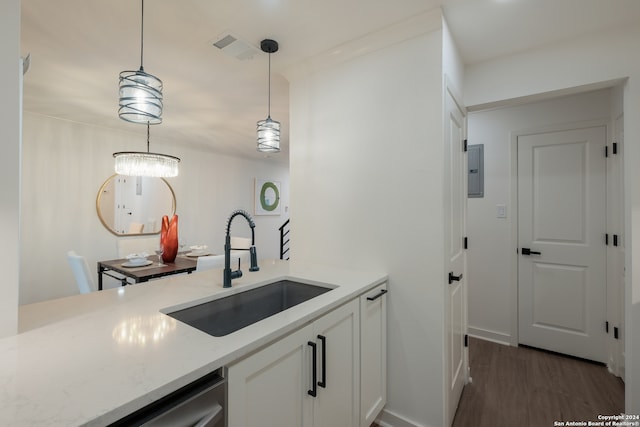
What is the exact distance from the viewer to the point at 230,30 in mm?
1705

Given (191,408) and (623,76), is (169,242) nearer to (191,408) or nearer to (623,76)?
(191,408)

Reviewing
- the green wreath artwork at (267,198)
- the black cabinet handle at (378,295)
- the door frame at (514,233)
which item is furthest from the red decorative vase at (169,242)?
the door frame at (514,233)

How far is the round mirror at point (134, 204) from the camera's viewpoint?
3814 mm

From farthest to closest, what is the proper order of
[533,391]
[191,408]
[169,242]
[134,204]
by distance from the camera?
[134,204], [169,242], [533,391], [191,408]

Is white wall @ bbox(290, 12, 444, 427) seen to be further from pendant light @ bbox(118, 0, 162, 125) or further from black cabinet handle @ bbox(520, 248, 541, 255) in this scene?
black cabinet handle @ bbox(520, 248, 541, 255)

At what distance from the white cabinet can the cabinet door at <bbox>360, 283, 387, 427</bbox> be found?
63 millimetres

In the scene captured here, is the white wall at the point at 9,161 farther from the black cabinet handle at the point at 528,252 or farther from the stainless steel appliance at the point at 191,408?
the black cabinet handle at the point at 528,252

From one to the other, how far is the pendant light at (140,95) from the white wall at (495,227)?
280 cm

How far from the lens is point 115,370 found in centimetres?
73

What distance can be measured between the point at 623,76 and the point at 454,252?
4.38 feet

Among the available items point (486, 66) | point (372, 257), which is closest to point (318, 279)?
point (372, 257)

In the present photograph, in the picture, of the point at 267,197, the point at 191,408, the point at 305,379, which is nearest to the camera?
the point at 191,408

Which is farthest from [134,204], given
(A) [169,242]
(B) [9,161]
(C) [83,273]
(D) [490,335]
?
(D) [490,335]

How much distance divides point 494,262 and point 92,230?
466cm
